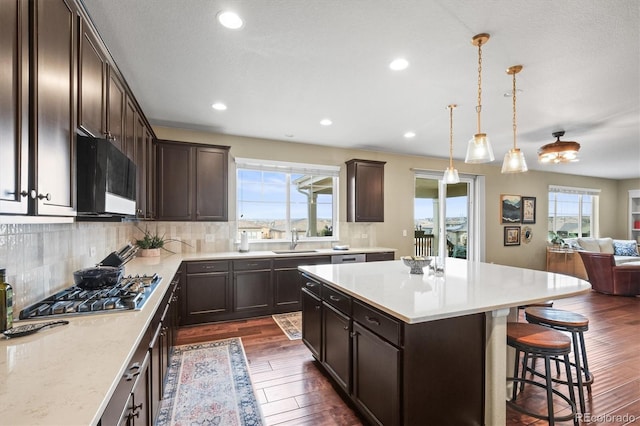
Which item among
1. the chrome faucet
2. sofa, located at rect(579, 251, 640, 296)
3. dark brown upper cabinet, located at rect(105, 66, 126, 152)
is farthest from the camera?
sofa, located at rect(579, 251, 640, 296)

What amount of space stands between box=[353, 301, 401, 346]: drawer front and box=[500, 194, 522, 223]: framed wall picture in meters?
6.21

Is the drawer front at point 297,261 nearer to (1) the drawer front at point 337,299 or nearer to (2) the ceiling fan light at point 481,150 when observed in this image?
(1) the drawer front at point 337,299

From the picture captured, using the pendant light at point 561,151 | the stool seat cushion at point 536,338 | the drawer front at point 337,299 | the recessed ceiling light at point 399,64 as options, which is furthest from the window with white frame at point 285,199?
the stool seat cushion at point 536,338

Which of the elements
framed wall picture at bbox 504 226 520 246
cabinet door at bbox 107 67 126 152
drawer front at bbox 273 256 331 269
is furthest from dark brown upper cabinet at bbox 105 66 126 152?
framed wall picture at bbox 504 226 520 246

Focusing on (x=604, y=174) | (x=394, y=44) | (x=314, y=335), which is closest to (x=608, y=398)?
(x=314, y=335)

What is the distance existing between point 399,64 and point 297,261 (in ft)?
9.59

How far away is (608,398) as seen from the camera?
2.33m

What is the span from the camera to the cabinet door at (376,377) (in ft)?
5.32

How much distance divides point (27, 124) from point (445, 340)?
83.4 inches

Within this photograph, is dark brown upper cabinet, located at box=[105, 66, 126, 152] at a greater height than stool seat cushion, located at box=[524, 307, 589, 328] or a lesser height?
greater

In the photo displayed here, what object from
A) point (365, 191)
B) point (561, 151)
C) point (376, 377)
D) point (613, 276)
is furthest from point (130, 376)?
point (613, 276)

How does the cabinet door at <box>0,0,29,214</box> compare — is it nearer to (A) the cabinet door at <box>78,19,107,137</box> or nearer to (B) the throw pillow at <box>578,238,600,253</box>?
(A) the cabinet door at <box>78,19,107,137</box>

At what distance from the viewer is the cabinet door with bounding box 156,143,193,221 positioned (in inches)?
156

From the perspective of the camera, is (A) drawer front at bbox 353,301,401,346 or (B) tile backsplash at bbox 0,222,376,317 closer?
(B) tile backsplash at bbox 0,222,376,317
